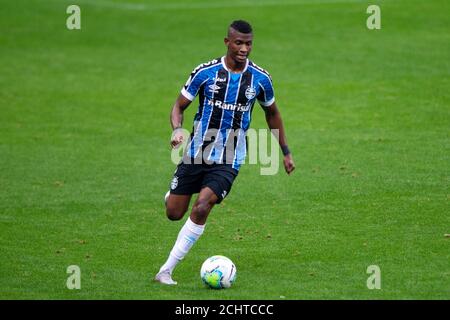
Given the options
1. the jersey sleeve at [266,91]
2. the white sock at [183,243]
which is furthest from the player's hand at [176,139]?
the jersey sleeve at [266,91]

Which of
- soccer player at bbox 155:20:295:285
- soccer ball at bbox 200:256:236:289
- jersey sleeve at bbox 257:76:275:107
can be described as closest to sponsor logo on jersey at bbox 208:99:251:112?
soccer player at bbox 155:20:295:285

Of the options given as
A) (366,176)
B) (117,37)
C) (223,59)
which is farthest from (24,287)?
(117,37)

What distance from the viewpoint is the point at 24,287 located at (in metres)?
11.0

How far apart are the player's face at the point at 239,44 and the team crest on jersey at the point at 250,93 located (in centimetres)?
37

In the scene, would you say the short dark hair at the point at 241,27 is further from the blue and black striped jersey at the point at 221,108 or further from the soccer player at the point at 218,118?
the blue and black striped jersey at the point at 221,108

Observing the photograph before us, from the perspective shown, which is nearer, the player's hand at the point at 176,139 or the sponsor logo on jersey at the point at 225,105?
the player's hand at the point at 176,139

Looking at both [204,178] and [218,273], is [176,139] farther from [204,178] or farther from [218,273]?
[218,273]

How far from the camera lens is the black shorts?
37.1 ft

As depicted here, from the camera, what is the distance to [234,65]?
38.0 ft

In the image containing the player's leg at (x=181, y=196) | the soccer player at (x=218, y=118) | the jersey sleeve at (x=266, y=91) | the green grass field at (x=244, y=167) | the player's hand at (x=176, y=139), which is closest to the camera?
the player's hand at (x=176, y=139)

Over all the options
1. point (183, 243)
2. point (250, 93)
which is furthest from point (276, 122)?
point (183, 243)

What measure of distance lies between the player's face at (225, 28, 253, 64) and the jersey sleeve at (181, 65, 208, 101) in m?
0.45

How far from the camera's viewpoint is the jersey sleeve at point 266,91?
11734 millimetres

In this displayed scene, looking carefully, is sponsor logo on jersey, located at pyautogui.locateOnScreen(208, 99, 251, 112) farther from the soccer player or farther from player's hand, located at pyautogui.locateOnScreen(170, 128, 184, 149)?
player's hand, located at pyautogui.locateOnScreen(170, 128, 184, 149)
